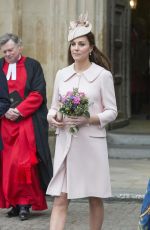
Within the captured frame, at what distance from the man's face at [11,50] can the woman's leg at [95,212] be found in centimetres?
230

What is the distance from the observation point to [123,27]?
1359 cm

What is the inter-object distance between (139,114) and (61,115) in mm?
10541

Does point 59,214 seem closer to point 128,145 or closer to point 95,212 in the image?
point 95,212

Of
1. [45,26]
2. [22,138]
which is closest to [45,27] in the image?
[45,26]

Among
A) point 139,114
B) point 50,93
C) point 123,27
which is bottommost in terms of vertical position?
point 139,114

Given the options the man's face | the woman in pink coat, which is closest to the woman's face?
the woman in pink coat

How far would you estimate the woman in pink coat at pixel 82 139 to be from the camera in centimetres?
639

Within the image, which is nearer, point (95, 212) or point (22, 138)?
point (95, 212)

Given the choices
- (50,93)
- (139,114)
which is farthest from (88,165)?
(139,114)

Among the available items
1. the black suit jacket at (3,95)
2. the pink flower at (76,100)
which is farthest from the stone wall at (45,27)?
the pink flower at (76,100)

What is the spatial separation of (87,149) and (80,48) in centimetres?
81

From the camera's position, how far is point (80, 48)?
6.46m

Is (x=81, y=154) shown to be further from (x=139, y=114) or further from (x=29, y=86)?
(x=139, y=114)

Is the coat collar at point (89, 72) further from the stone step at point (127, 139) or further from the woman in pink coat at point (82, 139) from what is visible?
the stone step at point (127, 139)
